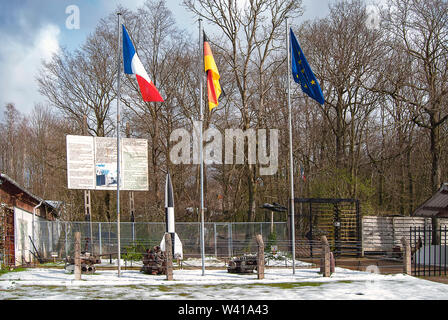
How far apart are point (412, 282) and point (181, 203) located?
2673 cm

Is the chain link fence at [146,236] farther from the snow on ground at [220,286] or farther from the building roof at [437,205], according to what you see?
the building roof at [437,205]

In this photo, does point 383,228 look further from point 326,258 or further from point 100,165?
point 100,165

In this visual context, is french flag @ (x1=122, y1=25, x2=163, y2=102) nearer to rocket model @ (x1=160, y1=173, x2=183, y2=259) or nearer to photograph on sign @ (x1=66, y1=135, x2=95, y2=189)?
rocket model @ (x1=160, y1=173, x2=183, y2=259)

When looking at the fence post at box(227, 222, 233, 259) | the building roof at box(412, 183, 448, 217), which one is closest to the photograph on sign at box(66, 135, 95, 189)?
the fence post at box(227, 222, 233, 259)

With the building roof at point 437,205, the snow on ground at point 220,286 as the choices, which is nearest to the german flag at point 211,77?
the snow on ground at point 220,286

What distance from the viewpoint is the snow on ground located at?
1432cm

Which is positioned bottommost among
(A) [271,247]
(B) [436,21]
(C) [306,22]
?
(A) [271,247]

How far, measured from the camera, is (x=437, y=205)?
22.2 metres

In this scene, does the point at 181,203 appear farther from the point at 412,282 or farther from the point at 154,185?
the point at 412,282

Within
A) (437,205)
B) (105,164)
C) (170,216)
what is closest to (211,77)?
(170,216)

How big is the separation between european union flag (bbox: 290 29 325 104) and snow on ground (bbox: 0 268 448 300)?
6.93m

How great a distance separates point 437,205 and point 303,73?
887 cm
